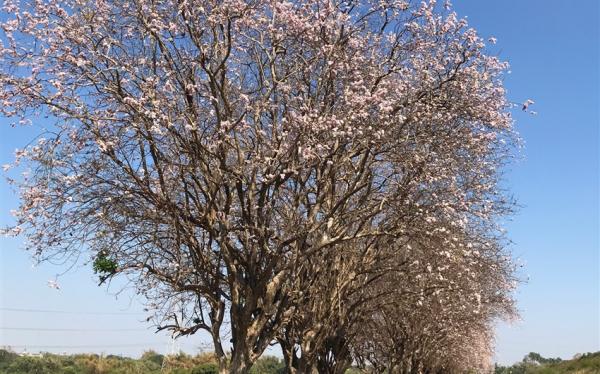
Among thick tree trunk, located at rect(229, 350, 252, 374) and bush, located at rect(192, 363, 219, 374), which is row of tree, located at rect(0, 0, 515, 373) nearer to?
thick tree trunk, located at rect(229, 350, 252, 374)

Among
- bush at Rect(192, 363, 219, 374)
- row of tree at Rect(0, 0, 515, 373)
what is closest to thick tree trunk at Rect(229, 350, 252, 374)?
row of tree at Rect(0, 0, 515, 373)

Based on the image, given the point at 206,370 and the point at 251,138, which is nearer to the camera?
the point at 251,138

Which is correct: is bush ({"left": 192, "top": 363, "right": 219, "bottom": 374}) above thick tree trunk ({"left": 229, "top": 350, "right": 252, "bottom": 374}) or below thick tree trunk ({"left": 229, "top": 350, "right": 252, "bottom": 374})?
above

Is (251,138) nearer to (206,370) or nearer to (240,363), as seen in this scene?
(240,363)

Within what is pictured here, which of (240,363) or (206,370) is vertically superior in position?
(206,370)

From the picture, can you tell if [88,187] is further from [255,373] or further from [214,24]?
[255,373]

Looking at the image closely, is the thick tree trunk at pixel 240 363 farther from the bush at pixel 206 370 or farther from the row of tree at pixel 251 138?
the bush at pixel 206 370

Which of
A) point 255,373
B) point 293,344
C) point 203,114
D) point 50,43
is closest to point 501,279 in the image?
point 293,344

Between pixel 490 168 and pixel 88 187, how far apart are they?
8567 mm

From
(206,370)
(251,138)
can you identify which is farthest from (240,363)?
(206,370)

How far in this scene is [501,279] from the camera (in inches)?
711

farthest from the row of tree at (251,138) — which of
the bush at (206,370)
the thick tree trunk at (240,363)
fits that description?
the bush at (206,370)

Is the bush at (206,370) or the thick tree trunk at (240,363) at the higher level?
the bush at (206,370)

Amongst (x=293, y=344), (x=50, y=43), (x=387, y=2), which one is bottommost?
(x=293, y=344)
